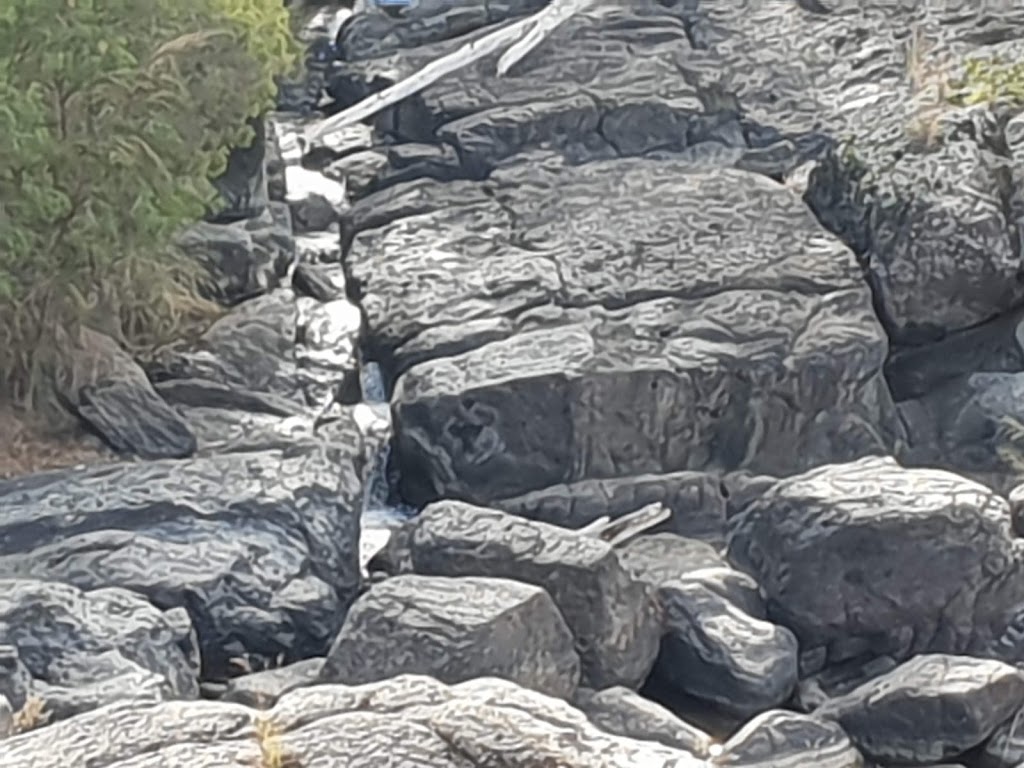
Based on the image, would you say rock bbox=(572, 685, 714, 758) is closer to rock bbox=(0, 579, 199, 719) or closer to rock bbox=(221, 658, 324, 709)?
rock bbox=(221, 658, 324, 709)

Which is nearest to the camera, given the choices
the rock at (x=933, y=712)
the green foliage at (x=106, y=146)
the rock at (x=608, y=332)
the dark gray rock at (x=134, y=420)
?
the rock at (x=933, y=712)

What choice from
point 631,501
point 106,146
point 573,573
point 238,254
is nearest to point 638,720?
point 573,573

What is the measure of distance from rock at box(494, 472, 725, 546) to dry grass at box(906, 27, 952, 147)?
3154 mm

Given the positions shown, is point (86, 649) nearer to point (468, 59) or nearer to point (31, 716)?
point (31, 716)

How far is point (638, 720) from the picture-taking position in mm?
7730

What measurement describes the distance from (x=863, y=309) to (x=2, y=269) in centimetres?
482

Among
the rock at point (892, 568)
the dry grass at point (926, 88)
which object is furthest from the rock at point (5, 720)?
the dry grass at point (926, 88)

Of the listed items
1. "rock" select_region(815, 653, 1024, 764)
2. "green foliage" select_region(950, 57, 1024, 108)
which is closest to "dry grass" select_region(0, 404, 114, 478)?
"rock" select_region(815, 653, 1024, 764)

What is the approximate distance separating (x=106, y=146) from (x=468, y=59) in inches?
185

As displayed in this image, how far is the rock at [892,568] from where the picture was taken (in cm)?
852

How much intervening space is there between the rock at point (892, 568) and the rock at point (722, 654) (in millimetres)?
249

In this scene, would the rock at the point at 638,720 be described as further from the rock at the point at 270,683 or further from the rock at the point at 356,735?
the rock at the point at 356,735

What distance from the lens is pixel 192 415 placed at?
1008 cm

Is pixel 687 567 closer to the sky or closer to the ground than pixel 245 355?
closer to the ground
